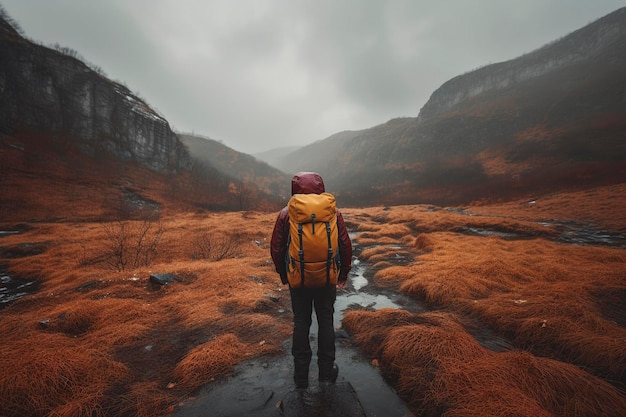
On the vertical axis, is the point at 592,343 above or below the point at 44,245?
below

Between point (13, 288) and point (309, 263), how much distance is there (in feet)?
40.0

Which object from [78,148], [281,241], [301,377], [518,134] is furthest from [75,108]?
[518,134]

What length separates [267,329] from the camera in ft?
16.5

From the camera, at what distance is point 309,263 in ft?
10.0

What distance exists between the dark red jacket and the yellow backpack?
20 cm

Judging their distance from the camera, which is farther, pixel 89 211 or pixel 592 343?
pixel 89 211

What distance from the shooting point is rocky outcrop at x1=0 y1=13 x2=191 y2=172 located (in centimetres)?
3334

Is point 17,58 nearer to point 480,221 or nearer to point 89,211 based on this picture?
point 89,211

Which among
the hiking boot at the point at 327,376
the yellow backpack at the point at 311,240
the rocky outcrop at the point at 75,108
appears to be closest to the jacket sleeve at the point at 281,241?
the yellow backpack at the point at 311,240

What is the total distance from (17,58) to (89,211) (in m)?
29.6

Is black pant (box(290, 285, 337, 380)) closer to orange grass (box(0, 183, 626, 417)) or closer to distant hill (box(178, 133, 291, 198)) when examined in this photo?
orange grass (box(0, 183, 626, 417))

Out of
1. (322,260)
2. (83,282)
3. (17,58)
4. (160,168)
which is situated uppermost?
(17,58)

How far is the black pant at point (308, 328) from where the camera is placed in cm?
334

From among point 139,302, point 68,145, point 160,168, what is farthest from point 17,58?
point 139,302
